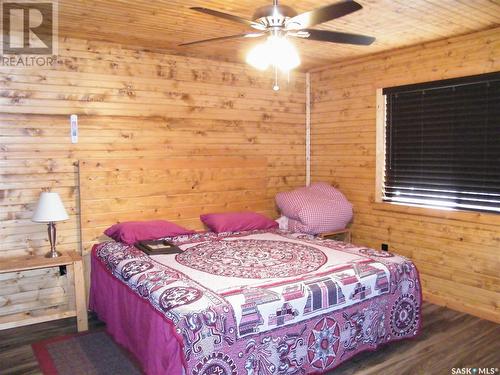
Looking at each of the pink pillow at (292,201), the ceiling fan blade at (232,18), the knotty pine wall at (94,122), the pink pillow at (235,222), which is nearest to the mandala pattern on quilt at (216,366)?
the ceiling fan blade at (232,18)

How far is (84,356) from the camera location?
2941 mm

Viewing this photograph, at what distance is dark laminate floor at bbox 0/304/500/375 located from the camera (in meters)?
2.74

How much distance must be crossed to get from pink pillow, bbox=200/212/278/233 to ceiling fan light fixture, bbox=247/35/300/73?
75.6 inches

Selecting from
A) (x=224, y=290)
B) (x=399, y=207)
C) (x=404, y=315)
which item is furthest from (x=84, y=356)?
(x=399, y=207)

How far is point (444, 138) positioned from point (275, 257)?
195 centimetres

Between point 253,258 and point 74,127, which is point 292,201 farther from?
point 74,127

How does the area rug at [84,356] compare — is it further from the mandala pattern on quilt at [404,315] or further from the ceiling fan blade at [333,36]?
the ceiling fan blade at [333,36]

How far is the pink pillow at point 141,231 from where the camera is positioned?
359 centimetres

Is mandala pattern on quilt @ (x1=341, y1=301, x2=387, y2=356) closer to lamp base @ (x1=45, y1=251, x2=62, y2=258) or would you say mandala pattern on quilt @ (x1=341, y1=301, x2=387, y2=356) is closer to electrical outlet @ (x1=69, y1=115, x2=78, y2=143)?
lamp base @ (x1=45, y1=251, x2=62, y2=258)

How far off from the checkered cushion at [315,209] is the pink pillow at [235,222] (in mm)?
255

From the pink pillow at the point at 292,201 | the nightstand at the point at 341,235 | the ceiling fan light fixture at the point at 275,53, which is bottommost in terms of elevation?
the nightstand at the point at 341,235

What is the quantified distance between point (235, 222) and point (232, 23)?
183cm

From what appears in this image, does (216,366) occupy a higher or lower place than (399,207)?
lower

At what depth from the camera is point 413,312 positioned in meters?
3.08
